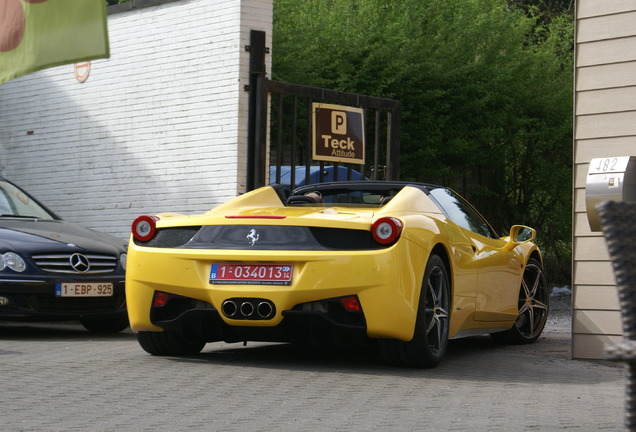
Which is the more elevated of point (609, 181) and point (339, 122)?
point (339, 122)

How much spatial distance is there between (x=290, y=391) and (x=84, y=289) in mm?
3725

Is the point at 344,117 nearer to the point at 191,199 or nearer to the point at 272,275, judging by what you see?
the point at 191,199

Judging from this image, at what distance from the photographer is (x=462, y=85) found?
21.2 meters

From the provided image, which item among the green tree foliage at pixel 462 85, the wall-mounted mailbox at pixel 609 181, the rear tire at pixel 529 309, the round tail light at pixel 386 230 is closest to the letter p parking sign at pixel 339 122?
the rear tire at pixel 529 309

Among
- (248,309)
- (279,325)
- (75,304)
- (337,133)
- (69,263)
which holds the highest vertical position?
(337,133)

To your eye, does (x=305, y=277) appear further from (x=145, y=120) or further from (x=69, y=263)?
(x=145, y=120)

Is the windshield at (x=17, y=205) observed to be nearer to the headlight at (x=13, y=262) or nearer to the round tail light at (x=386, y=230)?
the headlight at (x=13, y=262)

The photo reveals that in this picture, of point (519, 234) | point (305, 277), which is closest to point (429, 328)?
point (305, 277)

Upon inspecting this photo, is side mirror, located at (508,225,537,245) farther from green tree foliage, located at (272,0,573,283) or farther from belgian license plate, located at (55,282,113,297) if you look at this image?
green tree foliage, located at (272,0,573,283)

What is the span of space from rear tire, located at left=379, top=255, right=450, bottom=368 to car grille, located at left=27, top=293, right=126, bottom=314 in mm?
3184

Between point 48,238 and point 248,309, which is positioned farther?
point 48,238

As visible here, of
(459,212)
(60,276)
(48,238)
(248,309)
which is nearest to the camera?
(248,309)

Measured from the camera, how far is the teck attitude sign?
39.5ft

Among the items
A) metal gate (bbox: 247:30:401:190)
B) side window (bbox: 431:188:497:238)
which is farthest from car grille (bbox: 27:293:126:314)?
side window (bbox: 431:188:497:238)
